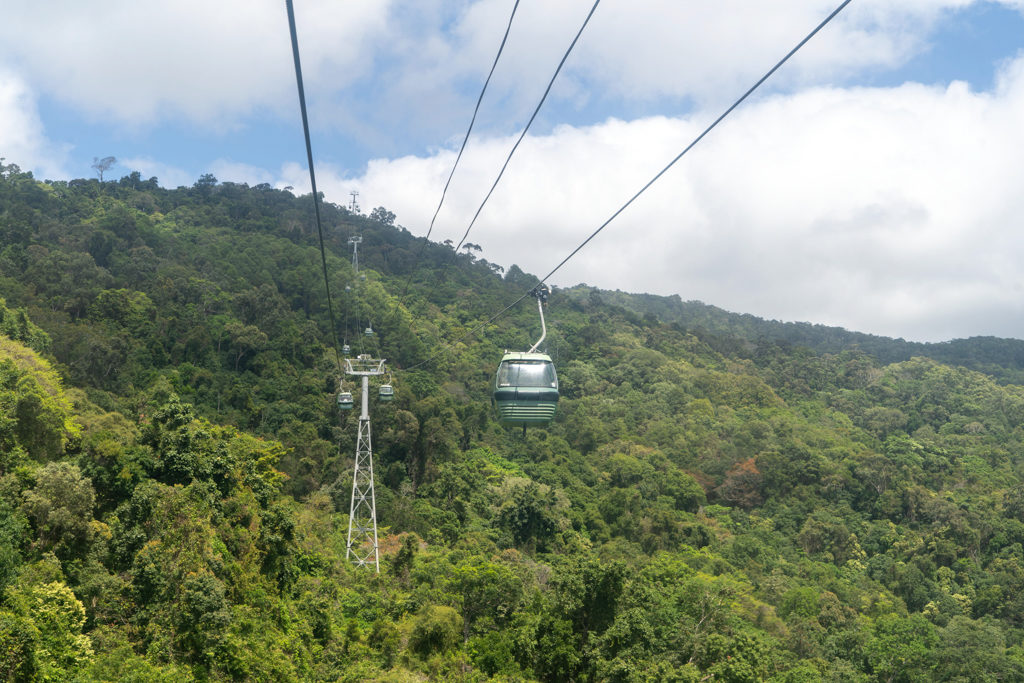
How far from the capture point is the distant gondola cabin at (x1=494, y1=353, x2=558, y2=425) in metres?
15.6

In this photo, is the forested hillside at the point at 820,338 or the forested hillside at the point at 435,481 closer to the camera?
the forested hillside at the point at 435,481

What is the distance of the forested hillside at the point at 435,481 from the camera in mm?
18688

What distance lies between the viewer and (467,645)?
855 inches

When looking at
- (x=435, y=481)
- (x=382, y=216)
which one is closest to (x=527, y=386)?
(x=435, y=481)

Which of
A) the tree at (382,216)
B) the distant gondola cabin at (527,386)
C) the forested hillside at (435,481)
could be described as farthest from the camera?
the tree at (382,216)

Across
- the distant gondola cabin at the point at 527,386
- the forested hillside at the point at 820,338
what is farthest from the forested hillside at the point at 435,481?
the forested hillside at the point at 820,338

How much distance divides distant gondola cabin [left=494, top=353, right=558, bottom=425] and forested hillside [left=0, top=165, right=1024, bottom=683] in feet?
21.7

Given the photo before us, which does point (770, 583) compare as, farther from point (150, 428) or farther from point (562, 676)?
point (150, 428)

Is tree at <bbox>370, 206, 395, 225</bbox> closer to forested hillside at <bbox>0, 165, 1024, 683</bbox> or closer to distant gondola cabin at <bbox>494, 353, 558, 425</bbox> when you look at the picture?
forested hillside at <bbox>0, 165, 1024, 683</bbox>

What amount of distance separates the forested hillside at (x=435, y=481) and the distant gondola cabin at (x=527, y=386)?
21.7 ft

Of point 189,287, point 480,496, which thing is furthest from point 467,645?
point 189,287

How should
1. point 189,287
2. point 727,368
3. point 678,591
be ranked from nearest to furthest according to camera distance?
point 678,591 < point 189,287 < point 727,368

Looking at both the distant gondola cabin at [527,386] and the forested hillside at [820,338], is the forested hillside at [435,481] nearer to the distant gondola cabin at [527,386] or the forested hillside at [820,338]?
the distant gondola cabin at [527,386]

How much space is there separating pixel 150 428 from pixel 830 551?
36775 mm
